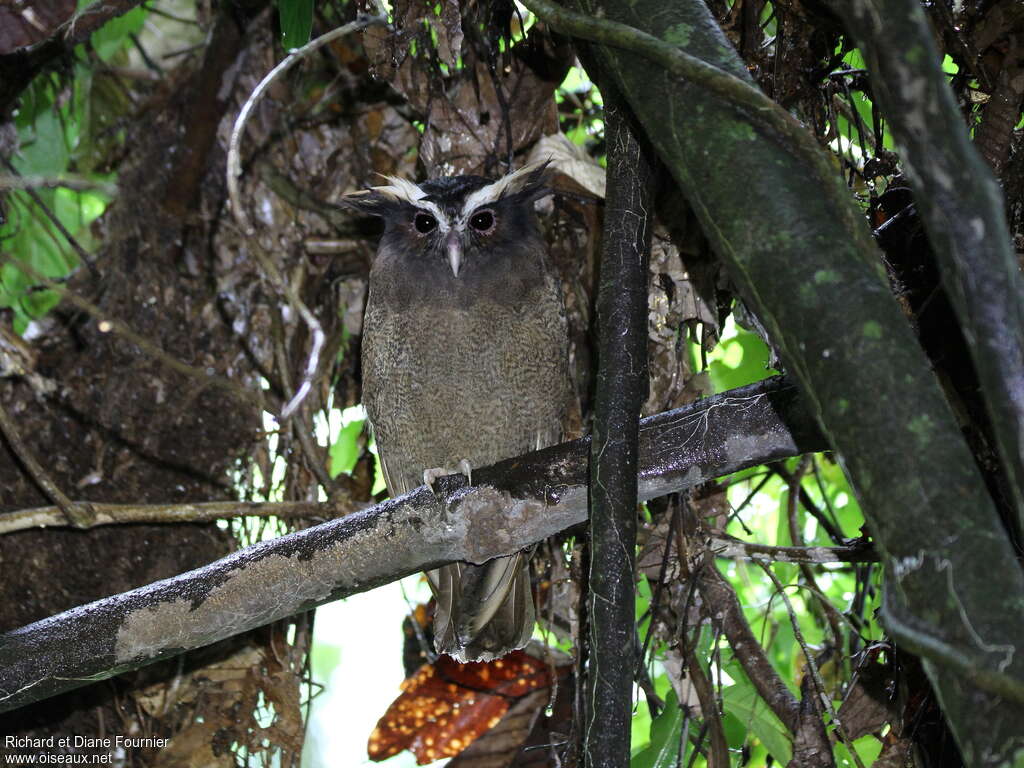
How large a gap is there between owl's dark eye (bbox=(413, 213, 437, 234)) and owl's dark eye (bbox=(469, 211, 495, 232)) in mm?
118

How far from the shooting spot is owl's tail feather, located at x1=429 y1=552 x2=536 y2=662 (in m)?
2.98

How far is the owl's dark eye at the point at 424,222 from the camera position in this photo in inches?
119

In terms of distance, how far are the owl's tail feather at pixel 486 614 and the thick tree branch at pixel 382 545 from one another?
2.56 feet

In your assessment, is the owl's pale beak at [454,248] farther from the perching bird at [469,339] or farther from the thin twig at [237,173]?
the thin twig at [237,173]

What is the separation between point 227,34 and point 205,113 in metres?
0.31

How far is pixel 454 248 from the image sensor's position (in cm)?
296

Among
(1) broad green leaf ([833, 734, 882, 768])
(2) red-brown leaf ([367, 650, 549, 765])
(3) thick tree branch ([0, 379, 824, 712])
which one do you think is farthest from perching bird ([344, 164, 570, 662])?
(1) broad green leaf ([833, 734, 882, 768])

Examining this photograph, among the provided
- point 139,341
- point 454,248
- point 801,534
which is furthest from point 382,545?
point 801,534

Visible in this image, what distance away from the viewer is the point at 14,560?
317 cm

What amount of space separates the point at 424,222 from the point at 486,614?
1.23 meters

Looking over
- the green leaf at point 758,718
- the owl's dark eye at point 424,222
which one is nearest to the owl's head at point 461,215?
the owl's dark eye at point 424,222

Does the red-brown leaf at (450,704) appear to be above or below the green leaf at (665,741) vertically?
above

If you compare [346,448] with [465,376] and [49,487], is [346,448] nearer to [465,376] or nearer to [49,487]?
[465,376]

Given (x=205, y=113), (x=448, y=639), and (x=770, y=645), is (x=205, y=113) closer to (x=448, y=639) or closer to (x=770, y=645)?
(x=448, y=639)
